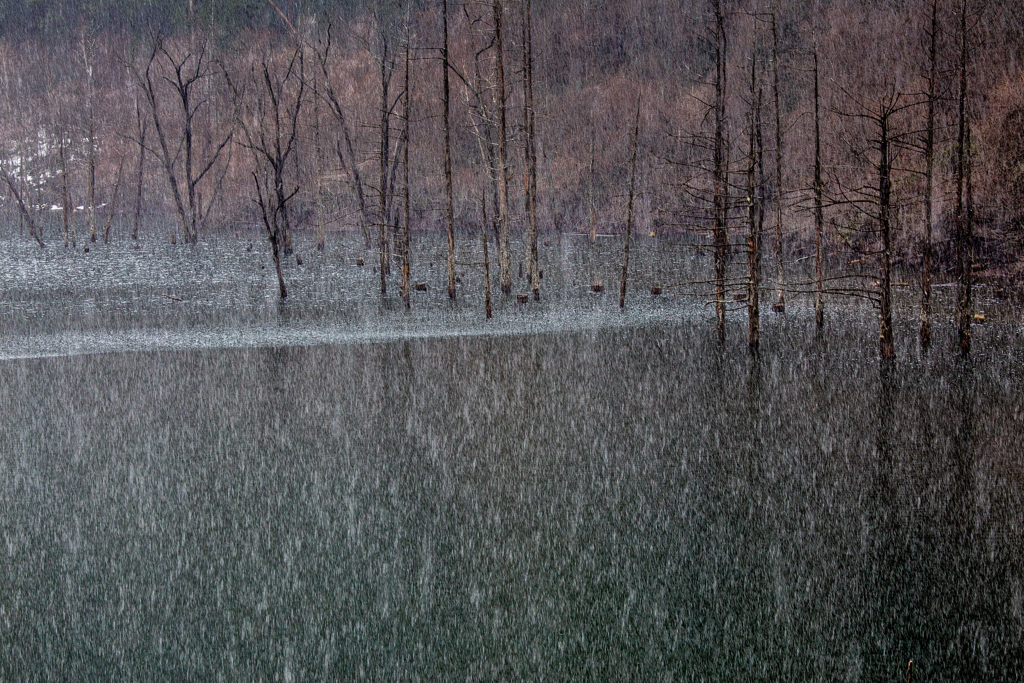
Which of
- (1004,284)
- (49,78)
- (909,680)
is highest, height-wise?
(49,78)

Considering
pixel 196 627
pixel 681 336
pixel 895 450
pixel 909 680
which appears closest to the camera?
pixel 909 680

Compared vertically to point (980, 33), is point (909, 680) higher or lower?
lower

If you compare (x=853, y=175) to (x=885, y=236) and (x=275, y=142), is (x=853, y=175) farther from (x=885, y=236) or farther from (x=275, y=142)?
(x=885, y=236)

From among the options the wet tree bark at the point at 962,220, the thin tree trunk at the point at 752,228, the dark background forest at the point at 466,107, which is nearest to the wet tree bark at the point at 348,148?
the dark background forest at the point at 466,107

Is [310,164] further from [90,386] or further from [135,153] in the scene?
[90,386]

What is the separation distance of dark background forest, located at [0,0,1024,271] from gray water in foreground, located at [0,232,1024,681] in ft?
69.8

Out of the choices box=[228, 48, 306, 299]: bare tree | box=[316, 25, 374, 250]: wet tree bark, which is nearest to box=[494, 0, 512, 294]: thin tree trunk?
box=[316, 25, 374, 250]: wet tree bark

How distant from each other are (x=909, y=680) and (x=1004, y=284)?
31.6 metres

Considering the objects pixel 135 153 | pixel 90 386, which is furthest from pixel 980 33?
pixel 135 153

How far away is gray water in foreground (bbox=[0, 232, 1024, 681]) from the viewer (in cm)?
724

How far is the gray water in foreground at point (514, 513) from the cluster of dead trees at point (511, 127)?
23.2 feet

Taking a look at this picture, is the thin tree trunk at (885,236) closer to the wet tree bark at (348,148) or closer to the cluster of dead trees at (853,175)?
the cluster of dead trees at (853,175)

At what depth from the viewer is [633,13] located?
109500mm

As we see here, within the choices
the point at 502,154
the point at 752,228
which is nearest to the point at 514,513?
the point at 752,228
